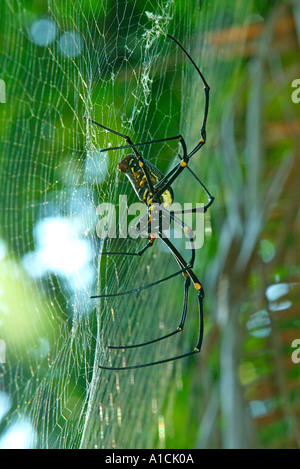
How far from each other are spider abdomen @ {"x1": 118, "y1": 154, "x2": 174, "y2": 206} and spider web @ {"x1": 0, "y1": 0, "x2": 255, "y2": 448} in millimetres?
50

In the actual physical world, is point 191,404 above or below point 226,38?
below

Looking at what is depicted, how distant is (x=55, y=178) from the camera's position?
1.63 m

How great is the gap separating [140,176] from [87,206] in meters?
0.13

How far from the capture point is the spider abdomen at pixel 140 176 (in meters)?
1.22

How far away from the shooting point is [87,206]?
1.28m

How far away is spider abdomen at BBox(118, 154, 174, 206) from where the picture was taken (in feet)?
4.00

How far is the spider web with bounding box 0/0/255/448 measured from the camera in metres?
1.29

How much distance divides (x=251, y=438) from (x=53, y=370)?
849mm

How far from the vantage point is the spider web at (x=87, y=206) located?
129 cm

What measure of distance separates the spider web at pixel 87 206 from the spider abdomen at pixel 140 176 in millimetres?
50

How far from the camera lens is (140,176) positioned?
49.9 inches
